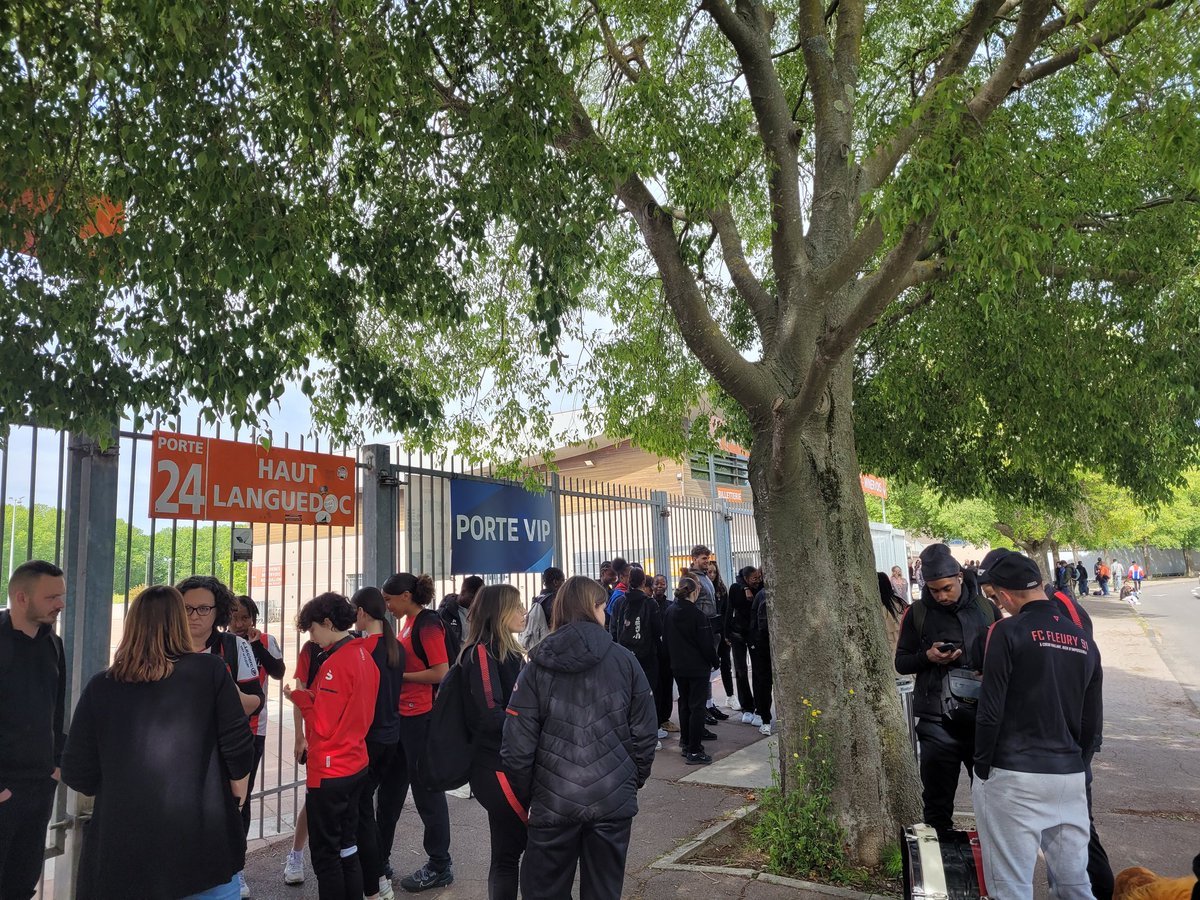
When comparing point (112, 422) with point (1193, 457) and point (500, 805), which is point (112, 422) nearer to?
point (500, 805)

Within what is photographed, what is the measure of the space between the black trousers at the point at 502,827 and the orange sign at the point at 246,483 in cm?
300

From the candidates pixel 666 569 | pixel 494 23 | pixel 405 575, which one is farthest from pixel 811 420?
pixel 666 569

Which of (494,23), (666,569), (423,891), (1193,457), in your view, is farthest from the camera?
(666,569)

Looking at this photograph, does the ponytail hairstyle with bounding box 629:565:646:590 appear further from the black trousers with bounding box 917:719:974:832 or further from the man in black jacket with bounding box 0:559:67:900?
the man in black jacket with bounding box 0:559:67:900

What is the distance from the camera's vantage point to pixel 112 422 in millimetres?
4586

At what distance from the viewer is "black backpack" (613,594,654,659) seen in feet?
29.5

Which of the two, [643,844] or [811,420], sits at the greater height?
[811,420]

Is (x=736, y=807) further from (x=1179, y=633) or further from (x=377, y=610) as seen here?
(x=1179, y=633)

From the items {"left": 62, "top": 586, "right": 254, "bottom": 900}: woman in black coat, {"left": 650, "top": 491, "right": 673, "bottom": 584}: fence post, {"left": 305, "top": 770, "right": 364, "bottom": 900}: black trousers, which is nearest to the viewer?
{"left": 62, "top": 586, "right": 254, "bottom": 900}: woman in black coat

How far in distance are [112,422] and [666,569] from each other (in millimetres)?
9620

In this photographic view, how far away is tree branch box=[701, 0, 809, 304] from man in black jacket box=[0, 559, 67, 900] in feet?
15.7

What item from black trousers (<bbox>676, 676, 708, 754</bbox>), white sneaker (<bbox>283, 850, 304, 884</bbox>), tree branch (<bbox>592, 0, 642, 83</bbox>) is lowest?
white sneaker (<bbox>283, 850, 304, 884</bbox>)

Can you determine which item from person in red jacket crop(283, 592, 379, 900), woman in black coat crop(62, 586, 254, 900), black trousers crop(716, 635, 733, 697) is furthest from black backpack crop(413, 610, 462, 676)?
black trousers crop(716, 635, 733, 697)

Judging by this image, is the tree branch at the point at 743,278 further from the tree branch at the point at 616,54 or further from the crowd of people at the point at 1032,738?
the crowd of people at the point at 1032,738
